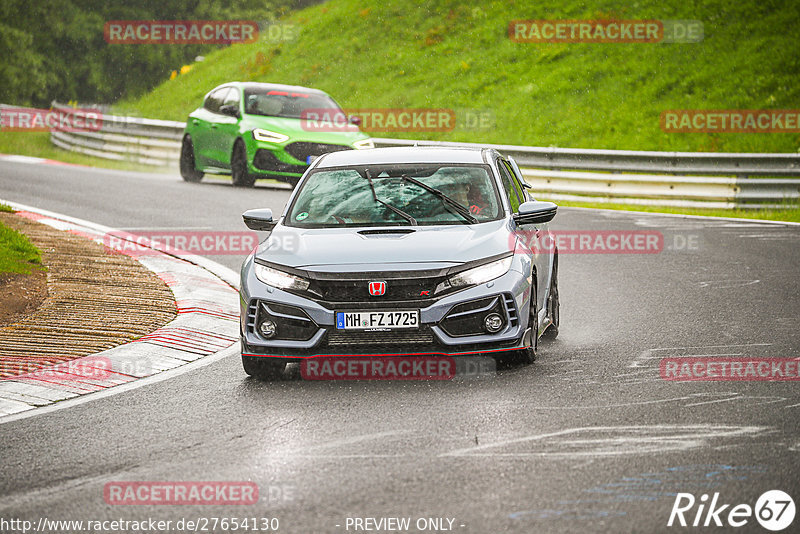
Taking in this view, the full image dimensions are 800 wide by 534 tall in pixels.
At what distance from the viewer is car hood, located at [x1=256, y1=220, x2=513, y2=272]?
7.98m

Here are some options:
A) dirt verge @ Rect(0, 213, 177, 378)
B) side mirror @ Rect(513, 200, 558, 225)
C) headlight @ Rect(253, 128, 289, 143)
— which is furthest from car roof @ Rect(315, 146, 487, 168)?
headlight @ Rect(253, 128, 289, 143)

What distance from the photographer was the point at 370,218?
8836mm

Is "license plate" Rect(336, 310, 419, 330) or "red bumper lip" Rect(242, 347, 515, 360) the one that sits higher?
"license plate" Rect(336, 310, 419, 330)

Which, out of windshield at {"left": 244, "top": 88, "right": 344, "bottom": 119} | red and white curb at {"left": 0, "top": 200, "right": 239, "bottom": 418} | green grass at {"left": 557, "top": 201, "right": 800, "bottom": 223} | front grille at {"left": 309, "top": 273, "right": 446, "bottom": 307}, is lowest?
green grass at {"left": 557, "top": 201, "right": 800, "bottom": 223}

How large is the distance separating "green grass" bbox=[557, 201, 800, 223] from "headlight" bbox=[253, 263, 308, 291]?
1300cm

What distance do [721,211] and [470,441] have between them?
50.1 feet

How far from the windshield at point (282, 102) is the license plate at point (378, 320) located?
15057 millimetres

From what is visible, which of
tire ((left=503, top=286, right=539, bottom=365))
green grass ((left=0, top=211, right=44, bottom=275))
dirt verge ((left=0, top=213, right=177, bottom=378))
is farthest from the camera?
green grass ((left=0, top=211, right=44, bottom=275))

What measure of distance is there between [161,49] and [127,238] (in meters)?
50.1

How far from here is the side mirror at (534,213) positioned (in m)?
8.74

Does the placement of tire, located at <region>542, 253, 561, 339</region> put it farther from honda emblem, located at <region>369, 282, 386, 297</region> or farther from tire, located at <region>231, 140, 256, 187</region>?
tire, located at <region>231, 140, 256, 187</region>

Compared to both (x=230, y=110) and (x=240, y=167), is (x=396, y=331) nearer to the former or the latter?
(x=240, y=167)

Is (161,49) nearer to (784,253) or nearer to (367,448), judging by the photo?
(784,253)

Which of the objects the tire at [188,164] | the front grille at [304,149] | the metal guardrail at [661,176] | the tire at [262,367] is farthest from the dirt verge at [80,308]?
the metal guardrail at [661,176]
